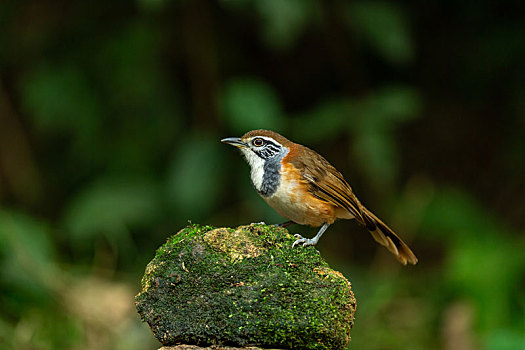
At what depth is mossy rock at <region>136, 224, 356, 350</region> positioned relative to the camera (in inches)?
126

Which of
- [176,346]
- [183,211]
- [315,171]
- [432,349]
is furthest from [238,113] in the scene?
[176,346]

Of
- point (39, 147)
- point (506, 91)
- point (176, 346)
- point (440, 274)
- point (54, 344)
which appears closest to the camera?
point (176, 346)

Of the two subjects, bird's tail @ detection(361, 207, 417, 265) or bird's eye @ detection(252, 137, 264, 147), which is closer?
bird's eye @ detection(252, 137, 264, 147)

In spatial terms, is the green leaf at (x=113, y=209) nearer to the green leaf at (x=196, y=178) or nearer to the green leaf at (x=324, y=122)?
the green leaf at (x=196, y=178)

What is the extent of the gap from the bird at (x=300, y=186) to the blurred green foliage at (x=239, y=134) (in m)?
2.24

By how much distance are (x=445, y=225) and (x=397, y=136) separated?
4.87ft

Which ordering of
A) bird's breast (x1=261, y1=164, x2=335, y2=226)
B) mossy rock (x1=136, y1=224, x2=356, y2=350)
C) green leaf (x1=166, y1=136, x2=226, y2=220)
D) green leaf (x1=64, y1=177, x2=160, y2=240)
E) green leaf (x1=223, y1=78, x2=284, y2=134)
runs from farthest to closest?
green leaf (x1=64, y1=177, x2=160, y2=240) < green leaf (x1=166, y1=136, x2=226, y2=220) < green leaf (x1=223, y1=78, x2=284, y2=134) < bird's breast (x1=261, y1=164, x2=335, y2=226) < mossy rock (x1=136, y1=224, x2=356, y2=350)

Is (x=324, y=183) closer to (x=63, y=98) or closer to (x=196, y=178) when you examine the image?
(x=196, y=178)

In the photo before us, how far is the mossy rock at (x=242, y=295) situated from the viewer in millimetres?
3195

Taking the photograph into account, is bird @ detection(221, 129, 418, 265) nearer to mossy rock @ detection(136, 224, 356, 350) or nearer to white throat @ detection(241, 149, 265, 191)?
white throat @ detection(241, 149, 265, 191)

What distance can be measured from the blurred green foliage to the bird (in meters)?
2.24

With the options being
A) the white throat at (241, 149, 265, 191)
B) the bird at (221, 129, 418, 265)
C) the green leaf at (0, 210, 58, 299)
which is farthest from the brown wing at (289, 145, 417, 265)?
the green leaf at (0, 210, 58, 299)

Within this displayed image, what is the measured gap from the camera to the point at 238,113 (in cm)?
656

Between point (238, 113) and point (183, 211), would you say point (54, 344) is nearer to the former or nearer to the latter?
point (183, 211)
